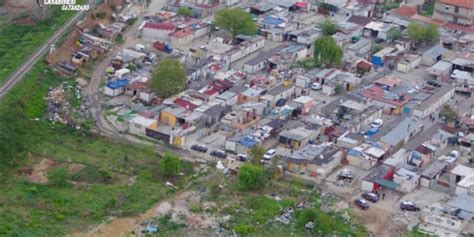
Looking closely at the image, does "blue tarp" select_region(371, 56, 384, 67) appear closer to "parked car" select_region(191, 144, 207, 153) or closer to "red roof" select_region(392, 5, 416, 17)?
"red roof" select_region(392, 5, 416, 17)

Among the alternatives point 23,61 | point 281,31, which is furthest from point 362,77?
point 23,61

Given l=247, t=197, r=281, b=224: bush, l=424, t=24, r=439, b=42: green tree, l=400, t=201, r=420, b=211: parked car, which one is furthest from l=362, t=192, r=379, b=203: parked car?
l=424, t=24, r=439, b=42: green tree

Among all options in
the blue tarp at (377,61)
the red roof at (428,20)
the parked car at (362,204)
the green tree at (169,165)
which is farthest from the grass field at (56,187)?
the red roof at (428,20)

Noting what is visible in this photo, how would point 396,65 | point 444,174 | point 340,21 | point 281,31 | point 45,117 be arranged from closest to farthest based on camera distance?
point 444,174, point 45,117, point 396,65, point 281,31, point 340,21

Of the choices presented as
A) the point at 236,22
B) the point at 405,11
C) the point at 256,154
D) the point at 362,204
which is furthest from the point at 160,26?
the point at 362,204

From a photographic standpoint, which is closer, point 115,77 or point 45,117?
point 45,117

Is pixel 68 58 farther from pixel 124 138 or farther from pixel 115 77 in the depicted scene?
pixel 124 138
